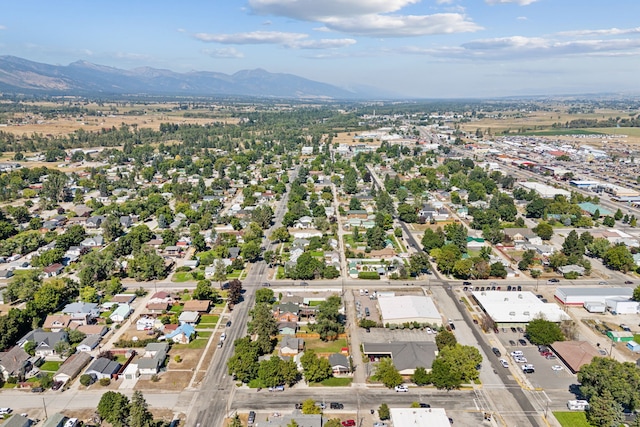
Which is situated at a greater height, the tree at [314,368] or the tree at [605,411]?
the tree at [605,411]

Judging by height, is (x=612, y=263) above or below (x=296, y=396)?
above

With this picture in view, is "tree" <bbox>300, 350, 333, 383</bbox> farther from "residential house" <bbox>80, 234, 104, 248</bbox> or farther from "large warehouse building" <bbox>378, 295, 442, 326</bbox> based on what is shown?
"residential house" <bbox>80, 234, 104, 248</bbox>

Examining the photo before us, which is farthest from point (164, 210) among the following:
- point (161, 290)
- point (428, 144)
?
point (428, 144)

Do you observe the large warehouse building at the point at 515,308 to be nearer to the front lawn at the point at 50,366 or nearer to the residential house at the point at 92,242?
the front lawn at the point at 50,366

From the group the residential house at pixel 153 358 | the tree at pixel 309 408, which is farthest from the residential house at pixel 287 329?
the tree at pixel 309 408

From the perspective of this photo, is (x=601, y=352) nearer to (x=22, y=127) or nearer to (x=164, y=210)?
(x=164, y=210)

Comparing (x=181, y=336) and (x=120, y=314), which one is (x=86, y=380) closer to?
(x=181, y=336)

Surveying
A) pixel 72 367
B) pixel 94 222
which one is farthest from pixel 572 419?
pixel 94 222
